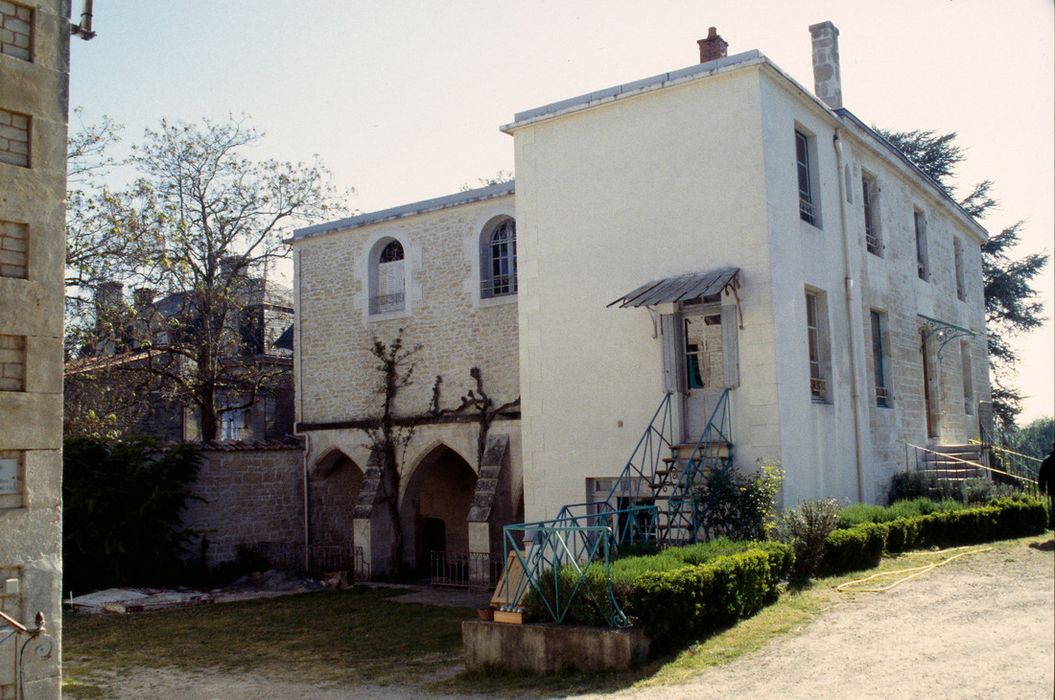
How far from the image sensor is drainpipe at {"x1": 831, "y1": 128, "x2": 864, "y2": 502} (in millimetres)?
13734

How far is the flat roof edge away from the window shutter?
3.13 m

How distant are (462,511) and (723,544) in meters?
10.5

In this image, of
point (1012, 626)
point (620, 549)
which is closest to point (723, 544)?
point (620, 549)

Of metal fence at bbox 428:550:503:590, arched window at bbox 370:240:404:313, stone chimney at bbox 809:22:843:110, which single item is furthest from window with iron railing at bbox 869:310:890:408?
arched window at bbox 370:240:404:313

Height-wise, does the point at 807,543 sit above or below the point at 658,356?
below

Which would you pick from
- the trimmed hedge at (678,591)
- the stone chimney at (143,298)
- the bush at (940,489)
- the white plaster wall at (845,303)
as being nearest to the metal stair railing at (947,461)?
the white plaster wall at (845,303)

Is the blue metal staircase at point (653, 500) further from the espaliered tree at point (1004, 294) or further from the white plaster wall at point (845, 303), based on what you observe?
the espaliered tree at point (1004, 294)

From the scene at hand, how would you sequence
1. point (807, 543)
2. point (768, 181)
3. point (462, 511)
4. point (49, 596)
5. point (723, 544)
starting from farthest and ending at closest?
point (462, 511)
point (768, 181)
point (807, 543)
point (723, 544)
point (49, 596)

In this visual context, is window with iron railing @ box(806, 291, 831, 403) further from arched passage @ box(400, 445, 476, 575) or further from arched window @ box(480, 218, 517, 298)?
arched passage @ box(400, 445, 476, 575)

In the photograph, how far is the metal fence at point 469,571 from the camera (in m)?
15.9

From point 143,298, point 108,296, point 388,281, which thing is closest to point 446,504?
point 388,281

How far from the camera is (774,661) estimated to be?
789 centimetres

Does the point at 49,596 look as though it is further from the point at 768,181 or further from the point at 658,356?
the point at 768,181

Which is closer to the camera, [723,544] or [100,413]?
[723,544]
